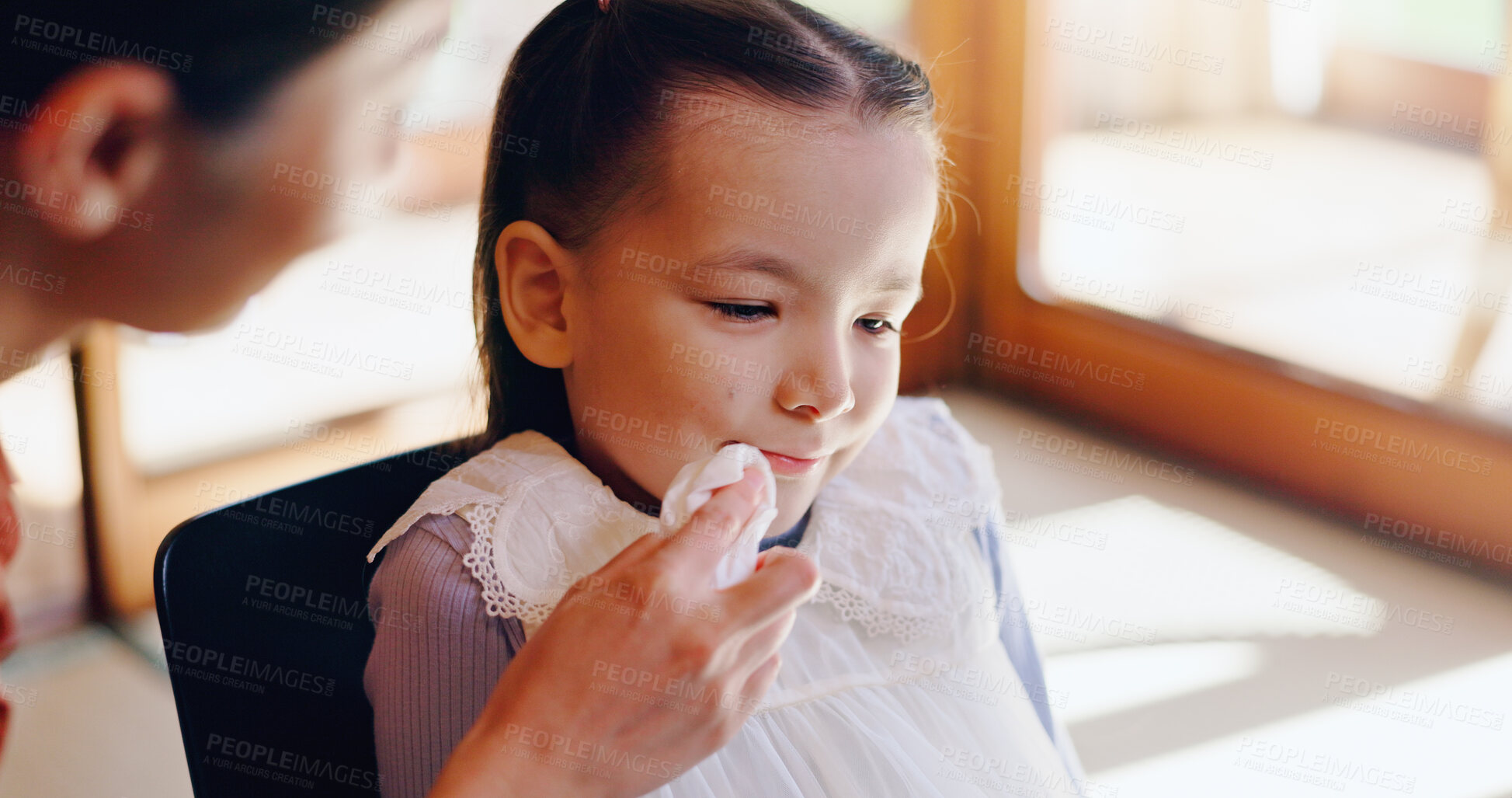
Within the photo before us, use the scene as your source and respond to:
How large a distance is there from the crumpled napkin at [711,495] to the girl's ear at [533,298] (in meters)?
0.19

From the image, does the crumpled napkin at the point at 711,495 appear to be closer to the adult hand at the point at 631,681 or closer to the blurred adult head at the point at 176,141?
the adult hand at the point at 631,681

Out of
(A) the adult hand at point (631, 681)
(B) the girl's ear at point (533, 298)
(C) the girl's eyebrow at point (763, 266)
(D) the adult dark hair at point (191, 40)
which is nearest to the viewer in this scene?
(A) the adult hand at point (631, 681)

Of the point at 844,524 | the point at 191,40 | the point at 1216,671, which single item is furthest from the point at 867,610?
the point at 191,40

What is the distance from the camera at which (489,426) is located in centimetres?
109

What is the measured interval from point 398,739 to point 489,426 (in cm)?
34

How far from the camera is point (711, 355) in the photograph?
2.68 ft

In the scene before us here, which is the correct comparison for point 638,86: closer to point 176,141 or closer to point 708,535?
point 708,535

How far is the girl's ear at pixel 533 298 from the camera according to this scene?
92cm

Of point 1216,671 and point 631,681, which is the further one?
point 1216,671

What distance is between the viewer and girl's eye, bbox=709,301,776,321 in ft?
2.70

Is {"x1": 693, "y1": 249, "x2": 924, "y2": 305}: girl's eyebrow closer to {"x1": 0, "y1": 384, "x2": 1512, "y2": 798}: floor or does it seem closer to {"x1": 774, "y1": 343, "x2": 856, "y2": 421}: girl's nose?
{"x1": 774, "y1": 343, "x2": 856, "y2": 421}: girl's nose

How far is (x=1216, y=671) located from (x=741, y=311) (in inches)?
60.2

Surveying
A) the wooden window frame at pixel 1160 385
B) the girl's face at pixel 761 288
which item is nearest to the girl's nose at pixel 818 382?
the girl's face at pixel 761 288

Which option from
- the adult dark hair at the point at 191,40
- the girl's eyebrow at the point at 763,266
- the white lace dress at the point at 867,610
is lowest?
the white lace dress at the point at 867,610
